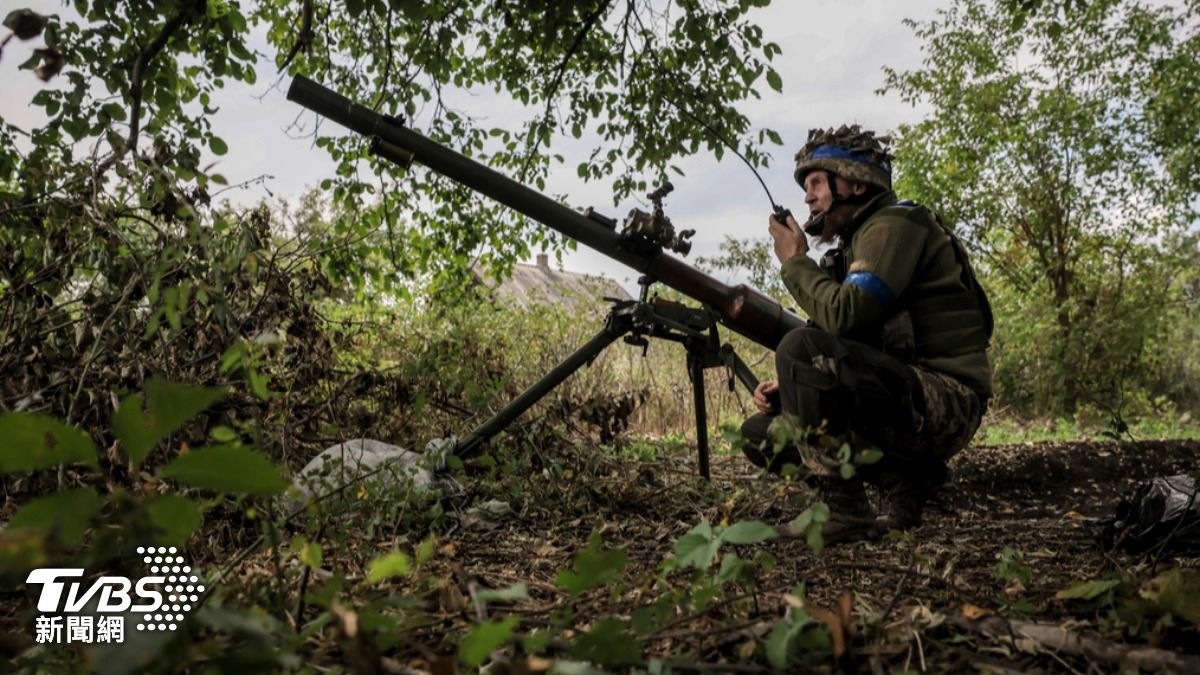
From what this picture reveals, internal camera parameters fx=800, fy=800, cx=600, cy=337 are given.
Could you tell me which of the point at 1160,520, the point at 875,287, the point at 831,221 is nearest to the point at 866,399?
the point at 875,287

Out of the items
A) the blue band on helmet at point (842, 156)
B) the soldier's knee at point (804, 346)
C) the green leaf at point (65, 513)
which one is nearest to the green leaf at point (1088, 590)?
the soldier's knee at point (804, 346)

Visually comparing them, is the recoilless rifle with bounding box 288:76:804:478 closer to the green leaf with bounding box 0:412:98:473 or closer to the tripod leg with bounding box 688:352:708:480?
the tripod leg with bounding box 688:352:708:480

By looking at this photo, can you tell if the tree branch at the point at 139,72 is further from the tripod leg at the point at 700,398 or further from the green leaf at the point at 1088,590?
the green leaf at the point at 1088,590

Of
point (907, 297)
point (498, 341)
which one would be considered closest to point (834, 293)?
point (907, 297)

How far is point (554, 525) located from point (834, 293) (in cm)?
139

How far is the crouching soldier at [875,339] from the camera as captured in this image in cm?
282

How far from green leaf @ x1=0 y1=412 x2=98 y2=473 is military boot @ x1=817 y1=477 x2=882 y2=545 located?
94.3 inches

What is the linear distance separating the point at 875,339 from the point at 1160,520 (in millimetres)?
1047

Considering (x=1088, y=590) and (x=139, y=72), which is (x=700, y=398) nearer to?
(x=1088, y=590)

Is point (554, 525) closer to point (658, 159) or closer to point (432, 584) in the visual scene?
point (432, 584)

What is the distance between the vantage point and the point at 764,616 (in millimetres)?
1562

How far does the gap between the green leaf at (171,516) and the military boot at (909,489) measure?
2774 mm

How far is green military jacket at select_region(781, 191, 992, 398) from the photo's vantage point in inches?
112

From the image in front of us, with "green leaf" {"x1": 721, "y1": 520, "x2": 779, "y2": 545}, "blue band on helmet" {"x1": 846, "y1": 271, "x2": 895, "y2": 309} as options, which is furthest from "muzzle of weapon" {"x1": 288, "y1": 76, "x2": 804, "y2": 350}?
"green leaf" {"x1": 721, "y1": 520, "x2": 779, "y2": 545}
